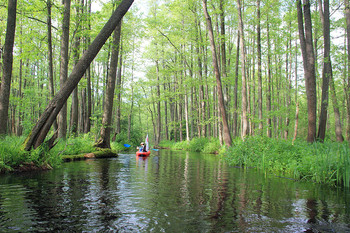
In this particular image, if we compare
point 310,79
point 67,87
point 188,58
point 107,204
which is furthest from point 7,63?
point 188,58

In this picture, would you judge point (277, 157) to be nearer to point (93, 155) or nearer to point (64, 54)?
point (93, 155)

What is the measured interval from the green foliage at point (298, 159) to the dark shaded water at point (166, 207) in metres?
0.52

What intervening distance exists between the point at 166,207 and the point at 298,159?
6049 mm

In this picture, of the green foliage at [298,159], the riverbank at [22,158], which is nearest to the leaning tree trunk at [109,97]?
the riverbank at [22,158]

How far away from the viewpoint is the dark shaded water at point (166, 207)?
10.7ft

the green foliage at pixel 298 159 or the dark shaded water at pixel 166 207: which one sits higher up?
the green foliage at pixel 298 159

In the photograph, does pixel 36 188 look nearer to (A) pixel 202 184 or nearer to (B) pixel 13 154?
(B) pixel 13 154

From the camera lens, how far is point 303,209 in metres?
4.23

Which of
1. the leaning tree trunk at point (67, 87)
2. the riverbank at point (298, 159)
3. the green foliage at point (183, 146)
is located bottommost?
the green foliage at point (183, 146)

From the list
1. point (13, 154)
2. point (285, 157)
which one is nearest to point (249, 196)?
point (285, 157)

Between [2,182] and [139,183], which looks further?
[139,183]

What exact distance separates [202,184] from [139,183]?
5.80 feet

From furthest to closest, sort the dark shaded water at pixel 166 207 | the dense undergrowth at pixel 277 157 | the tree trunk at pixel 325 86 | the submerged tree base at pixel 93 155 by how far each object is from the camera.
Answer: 1. the tree trunk at pixel 325 86
2. the submerged tree base at pixel 93 155
3. the dense undergrowth at pixel 277 157
4. the dark shaded water at pixel 166 207

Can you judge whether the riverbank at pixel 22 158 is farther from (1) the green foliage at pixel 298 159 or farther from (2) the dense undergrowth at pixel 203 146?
(2) the dense undergrowth at pixel 203 146
